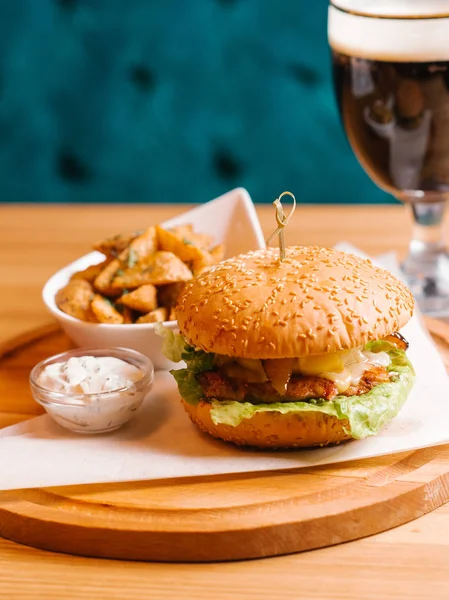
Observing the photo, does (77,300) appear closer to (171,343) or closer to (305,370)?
(171,343)

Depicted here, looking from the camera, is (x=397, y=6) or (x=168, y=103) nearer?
(x=397, y=6)

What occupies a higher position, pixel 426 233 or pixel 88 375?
pixel 88 375

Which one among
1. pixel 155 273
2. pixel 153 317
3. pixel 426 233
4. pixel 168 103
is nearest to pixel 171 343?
pixel 153 317

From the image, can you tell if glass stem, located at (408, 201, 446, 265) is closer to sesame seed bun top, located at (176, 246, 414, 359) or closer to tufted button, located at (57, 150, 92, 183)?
sesame seed bun top, located at (176, 246, 414, 359)

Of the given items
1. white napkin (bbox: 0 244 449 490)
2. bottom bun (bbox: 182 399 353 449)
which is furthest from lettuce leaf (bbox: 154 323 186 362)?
bottom bun (bbox: 182 399 353 449)

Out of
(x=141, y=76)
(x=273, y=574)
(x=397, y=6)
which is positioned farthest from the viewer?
(x=141, y=76)

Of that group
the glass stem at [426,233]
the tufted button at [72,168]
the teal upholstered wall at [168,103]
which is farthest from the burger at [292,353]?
the tufted button at [72,168]

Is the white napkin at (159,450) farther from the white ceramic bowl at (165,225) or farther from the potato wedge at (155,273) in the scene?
the potato wedge at (155,273)
